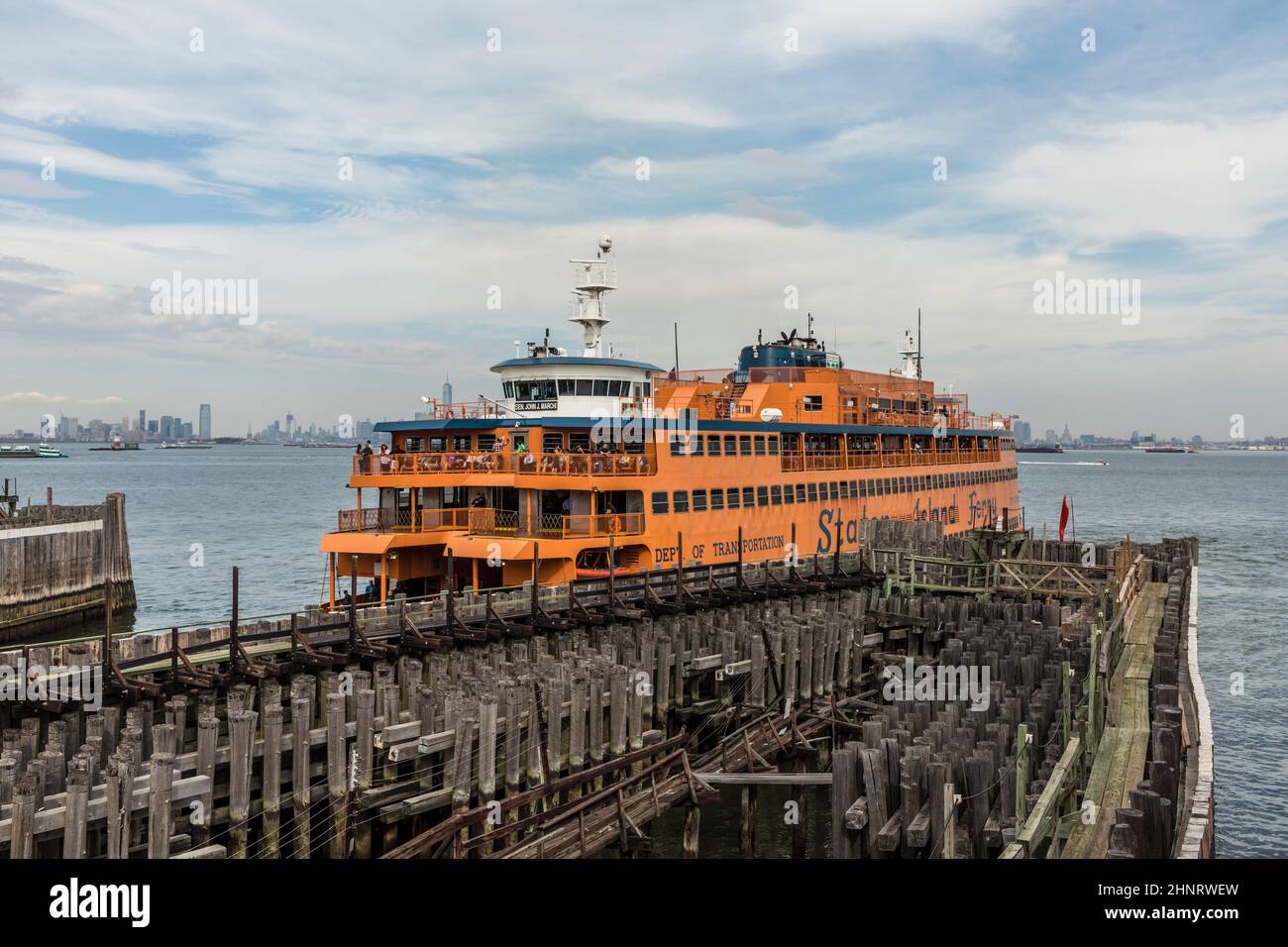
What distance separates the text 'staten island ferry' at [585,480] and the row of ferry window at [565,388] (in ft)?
0.16

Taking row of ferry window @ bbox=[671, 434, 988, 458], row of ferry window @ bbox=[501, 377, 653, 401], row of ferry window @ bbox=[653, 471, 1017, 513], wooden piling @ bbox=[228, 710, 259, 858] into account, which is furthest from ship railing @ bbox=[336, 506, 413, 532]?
wooden piling @ bbox=[228, 710, 259, 858]

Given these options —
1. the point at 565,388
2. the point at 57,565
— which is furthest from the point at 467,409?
the point at 57,565

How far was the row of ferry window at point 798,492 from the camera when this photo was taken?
34.4 m

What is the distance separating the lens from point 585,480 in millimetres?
31500

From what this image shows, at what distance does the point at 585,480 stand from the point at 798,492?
43.7ft

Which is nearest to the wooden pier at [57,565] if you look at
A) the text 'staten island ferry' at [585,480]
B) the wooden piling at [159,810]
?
the text 'staten island ferry' at [585,480]

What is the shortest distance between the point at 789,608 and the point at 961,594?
640 cm

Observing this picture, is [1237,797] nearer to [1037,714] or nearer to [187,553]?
[1037,714]

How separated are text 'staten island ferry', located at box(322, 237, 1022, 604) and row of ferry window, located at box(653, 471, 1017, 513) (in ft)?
A: 0.27

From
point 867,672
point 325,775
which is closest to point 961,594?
point 867,672

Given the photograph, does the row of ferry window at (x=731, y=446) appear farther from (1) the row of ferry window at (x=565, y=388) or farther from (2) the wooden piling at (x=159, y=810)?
(2) the wooden piling at (x=159, y=810)

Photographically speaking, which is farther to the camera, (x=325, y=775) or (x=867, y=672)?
(x=867, y=672)

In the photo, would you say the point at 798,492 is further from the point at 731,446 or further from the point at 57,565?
the point at 57,565
